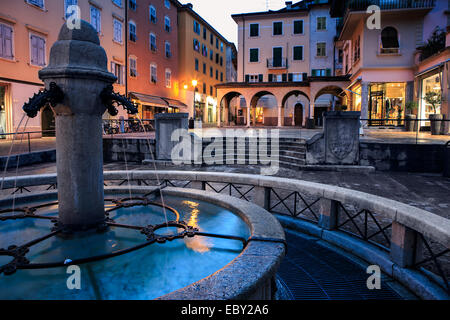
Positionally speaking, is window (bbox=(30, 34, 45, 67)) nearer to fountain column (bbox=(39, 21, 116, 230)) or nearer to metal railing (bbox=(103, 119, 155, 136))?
metal railing (bbox=(103, 119, 155, 136))

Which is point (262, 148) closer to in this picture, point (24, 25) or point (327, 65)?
point (24, 25)

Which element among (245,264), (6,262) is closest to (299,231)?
(245,264)

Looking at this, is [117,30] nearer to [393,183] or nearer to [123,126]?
[123,126]

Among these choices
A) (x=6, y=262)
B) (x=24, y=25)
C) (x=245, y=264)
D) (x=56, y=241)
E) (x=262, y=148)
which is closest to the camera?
(x=245, y=264)

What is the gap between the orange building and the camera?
29109mm

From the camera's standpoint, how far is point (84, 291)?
226 cm

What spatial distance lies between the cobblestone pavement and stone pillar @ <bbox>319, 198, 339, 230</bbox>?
7.96 feet

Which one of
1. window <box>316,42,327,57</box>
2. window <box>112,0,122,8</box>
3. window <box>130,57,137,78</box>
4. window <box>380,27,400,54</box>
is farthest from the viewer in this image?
window <box>316,42,327,57</box>

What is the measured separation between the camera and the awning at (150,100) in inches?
1123

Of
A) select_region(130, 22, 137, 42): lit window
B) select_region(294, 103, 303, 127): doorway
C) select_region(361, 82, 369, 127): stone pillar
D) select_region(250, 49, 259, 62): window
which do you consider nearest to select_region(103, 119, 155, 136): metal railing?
select_region(130, 22, 137, 42): lit window

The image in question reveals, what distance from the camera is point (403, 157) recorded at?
10516mm

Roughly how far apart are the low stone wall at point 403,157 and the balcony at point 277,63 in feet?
88.9

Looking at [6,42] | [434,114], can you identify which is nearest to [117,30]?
[6,42]

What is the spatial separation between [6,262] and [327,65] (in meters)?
36.8
